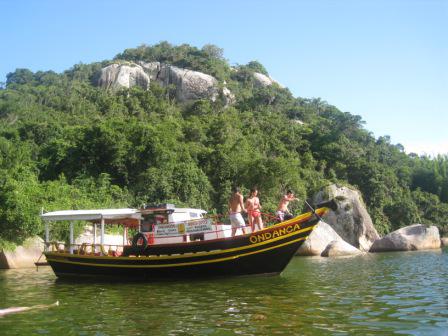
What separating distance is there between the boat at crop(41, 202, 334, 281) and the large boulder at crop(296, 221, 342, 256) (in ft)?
56.3

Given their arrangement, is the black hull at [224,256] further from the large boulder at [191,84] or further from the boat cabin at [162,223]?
the large boulder at [191,84]

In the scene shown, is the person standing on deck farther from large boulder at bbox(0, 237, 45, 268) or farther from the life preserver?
large boulder at bbox(0, 237, 45, 268)

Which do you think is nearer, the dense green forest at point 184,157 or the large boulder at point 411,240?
the large boulder at point 411,240

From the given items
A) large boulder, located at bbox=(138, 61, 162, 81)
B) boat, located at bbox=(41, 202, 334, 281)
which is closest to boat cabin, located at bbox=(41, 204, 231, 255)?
boat, located at bbox=(41, 202, 334, 281)

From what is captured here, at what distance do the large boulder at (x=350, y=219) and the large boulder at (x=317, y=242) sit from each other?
719cm

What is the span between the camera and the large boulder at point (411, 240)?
35.2 meters

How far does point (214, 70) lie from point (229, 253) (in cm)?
7173

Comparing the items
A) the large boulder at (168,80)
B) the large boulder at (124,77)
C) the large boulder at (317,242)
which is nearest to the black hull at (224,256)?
the large boulder at (317,242)

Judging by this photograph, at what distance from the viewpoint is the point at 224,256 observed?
1527 cm

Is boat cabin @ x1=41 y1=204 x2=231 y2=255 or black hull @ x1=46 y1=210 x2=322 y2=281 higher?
boat cabin @ x1=41 y1=204 x2=231 y2=255

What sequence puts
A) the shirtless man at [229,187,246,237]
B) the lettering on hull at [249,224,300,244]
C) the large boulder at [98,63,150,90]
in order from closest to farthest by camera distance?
the lettering on hull at [249,224,300,244]
the shirtless man at [229,187,246,237]
the large boulder at [98,63,150,90]

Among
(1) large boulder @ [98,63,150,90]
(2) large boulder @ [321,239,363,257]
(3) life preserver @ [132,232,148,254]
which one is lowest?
(2) large boulder @ [321,239,363,257]

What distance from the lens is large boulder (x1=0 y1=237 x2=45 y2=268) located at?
75.4ft

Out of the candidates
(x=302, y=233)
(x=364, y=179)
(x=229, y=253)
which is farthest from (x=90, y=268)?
(x=364, y=179)
